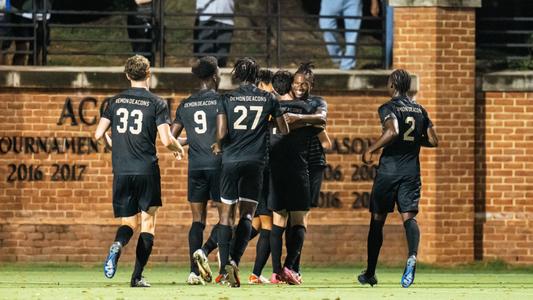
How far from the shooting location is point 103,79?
19.4 metres

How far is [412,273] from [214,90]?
2.51m

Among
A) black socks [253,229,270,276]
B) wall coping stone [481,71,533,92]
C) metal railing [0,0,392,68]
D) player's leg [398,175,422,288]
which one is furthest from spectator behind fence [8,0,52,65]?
player's leg [398,175,422,288]

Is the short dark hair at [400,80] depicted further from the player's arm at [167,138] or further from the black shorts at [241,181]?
the player's arm at [167,138]

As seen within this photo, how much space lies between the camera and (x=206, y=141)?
578 inches

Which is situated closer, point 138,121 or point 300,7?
point 138,121

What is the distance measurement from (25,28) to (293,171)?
6769 millimetres

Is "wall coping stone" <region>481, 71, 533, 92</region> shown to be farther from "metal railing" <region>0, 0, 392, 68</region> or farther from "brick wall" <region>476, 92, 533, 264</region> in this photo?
"metal railing" <region>0, 0, 392, 68</region>

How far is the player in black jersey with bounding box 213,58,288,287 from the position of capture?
46.0 feet

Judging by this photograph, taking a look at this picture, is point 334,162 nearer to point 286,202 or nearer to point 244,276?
point 244,276

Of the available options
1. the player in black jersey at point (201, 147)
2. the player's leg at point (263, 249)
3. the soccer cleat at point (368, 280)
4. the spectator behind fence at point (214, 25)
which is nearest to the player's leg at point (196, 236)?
the player in black jersey at point (201, 147)

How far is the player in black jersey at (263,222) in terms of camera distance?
584 inches

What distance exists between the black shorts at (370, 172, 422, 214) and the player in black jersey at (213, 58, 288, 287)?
4.11 feet

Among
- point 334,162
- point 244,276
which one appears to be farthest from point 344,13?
point 244,276

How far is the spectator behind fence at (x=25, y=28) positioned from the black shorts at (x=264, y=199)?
5815 millimetres
